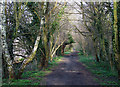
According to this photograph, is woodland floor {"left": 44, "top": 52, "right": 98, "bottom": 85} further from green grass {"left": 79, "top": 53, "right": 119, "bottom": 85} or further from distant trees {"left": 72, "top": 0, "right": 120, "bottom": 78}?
distant trees {"left": 72, "top": 0, "right": 120, "bottom": 78}

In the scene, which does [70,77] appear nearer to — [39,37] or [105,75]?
[105,75]

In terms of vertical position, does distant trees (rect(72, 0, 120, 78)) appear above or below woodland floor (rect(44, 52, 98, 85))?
above

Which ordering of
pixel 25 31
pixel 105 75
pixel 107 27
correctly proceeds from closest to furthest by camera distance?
pixel 105 75
pixel 25 31
pixel 107 27

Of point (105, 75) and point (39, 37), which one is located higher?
point (39, 37)

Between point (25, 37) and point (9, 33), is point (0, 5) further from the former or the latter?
point (25, 37)

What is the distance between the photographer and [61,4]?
55.8 feet

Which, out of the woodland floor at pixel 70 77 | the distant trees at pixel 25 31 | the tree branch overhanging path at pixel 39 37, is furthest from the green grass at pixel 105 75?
the distant trees at pixel 25 31

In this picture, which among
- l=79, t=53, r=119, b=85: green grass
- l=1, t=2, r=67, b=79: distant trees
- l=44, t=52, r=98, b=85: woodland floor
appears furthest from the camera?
l=1, t=2, r=67, b=79: distant trees

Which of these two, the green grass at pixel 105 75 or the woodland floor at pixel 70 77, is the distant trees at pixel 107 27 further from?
the woodland floor at pixel 70 77

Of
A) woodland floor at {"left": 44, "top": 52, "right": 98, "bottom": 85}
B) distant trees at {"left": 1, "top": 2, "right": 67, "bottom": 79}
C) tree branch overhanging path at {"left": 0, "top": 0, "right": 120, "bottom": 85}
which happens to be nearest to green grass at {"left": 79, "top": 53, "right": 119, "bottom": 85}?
tree branch overhanging path at {"left": 0, "top": 0, "right": 120, "bottom": 85}

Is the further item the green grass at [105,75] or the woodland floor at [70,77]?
the woodland floor at [70,77]

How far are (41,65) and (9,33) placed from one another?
627 cm

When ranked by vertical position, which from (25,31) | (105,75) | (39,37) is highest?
(25,31)

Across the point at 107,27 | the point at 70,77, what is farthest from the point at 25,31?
the point at 107,27
